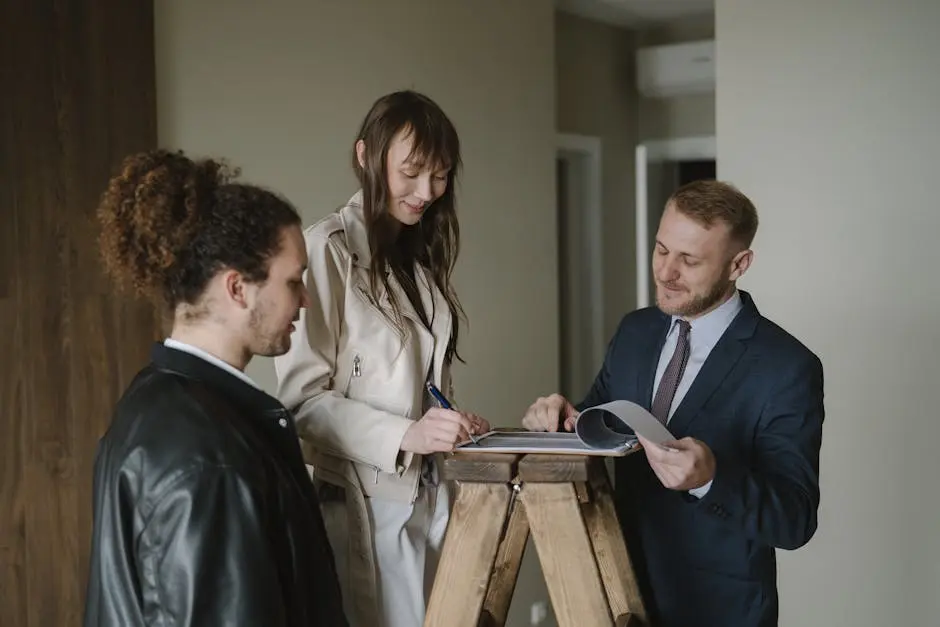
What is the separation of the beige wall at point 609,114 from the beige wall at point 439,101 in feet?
2.12

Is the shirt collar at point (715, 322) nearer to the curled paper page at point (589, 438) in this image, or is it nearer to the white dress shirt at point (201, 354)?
the curled paper page at point (589, 438)

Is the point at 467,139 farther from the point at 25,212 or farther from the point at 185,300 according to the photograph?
the point at 185,300

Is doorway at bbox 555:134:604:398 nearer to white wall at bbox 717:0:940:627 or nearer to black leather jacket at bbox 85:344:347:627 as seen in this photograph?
white wall at bbox 717:0:940:627

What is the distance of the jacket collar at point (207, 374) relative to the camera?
1.48m

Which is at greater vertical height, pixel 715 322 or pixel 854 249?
pixel 854 249

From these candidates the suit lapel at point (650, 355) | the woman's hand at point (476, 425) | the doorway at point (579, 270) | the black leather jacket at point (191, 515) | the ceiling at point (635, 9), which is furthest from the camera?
the doorway at point (579, 270)

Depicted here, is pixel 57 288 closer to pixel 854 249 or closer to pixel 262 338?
pixel 262 338

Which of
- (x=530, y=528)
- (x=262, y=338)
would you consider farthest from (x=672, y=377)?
(x=262, y=338)

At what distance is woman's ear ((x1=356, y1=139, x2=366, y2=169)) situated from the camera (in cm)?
200

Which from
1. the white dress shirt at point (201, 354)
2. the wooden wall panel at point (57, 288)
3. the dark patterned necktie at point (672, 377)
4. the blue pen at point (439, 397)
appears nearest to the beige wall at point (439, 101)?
the wooden wall panel at point (57, 288)

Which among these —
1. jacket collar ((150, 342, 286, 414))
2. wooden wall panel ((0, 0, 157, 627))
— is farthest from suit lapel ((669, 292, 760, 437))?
wooden wall panel ((0, 0, 157, 627))

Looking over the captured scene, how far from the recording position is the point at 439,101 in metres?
4.02

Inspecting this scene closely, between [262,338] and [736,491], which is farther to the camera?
[736,491]

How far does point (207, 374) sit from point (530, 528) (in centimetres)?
66
